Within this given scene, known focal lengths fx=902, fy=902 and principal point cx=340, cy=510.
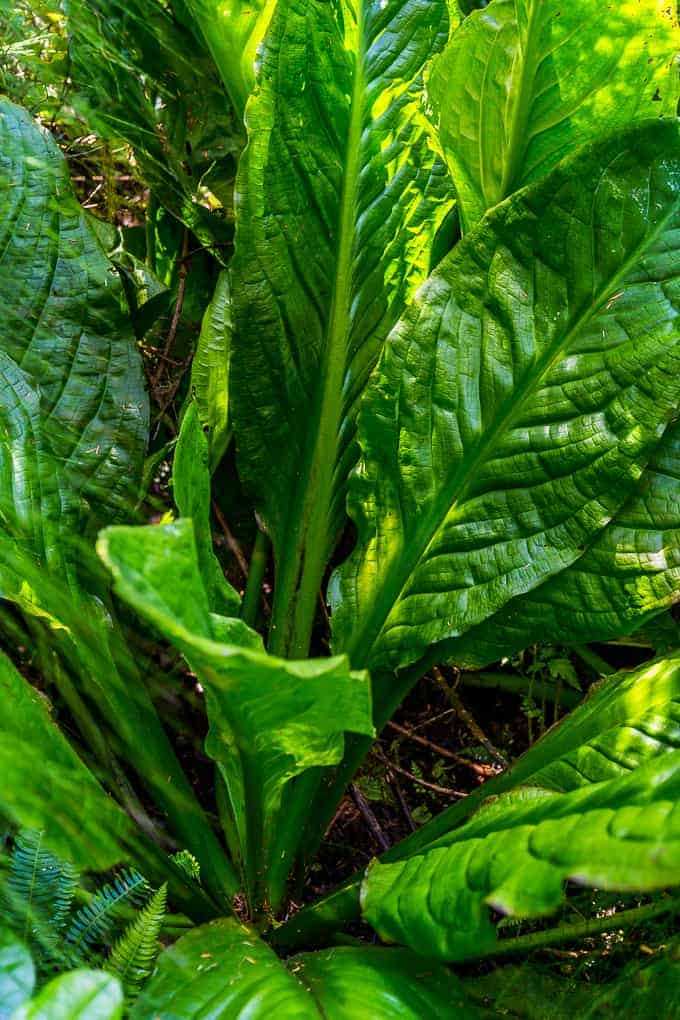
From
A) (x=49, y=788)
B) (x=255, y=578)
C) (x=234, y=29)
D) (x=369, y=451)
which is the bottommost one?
(x=49, y=788)

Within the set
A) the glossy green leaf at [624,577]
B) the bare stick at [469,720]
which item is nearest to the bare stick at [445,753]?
the bare stick at [469,720]

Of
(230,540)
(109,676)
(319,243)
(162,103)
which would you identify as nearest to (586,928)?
(109,676)

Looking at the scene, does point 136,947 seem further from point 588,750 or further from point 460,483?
point 460,483

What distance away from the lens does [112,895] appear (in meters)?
0.64

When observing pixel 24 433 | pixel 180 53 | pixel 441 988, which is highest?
pixel 180 53

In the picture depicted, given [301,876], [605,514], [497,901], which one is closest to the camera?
[497,901]

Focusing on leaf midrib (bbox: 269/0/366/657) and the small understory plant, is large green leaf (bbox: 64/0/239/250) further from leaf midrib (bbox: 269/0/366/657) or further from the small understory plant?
leaf midrib (bbox: 269/0/366/657)

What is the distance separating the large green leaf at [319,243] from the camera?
2.93 feet

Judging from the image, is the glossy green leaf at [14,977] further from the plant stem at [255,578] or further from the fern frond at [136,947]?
the plant stem at [255,578]

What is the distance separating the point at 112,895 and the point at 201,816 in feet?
0.84

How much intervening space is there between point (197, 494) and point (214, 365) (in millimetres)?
265

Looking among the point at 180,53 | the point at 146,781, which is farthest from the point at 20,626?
the point at 180,53

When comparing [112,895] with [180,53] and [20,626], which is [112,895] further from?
[180,53]

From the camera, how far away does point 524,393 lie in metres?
0.83
